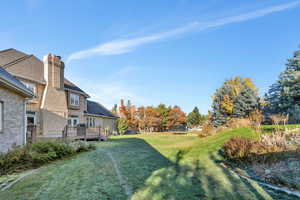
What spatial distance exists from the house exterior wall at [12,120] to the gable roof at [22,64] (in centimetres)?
757

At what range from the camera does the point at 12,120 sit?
7211mm

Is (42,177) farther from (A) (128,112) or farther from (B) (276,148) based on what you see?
(A) (128,112)

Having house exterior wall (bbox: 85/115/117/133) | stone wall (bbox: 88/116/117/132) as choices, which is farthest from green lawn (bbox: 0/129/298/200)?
stone wall (bbox: 88/116/117/132)

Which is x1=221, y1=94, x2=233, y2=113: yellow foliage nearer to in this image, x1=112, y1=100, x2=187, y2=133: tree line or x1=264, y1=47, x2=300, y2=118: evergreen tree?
x1=264, y1=47, x2=300, y2=118: evergreen tree

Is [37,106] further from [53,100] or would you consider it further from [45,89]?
[45,89]

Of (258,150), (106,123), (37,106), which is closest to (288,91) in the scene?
(258,150)

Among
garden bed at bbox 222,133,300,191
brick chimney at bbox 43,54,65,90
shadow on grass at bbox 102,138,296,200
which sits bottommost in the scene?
shadow on grass at bbox 102,138,296,200

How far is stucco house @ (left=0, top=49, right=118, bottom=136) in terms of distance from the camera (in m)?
14.1

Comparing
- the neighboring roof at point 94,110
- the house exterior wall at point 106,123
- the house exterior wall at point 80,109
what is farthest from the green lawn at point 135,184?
the neighboring roof at point 94,110

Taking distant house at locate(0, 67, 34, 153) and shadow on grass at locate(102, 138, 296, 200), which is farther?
distant house at locate(0, 67, 34, 153)

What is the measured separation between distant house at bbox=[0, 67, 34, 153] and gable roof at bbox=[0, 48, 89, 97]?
7.52 m

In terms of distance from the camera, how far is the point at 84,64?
16438mm

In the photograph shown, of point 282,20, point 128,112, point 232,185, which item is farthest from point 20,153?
point 128,112

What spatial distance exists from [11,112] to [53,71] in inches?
389
